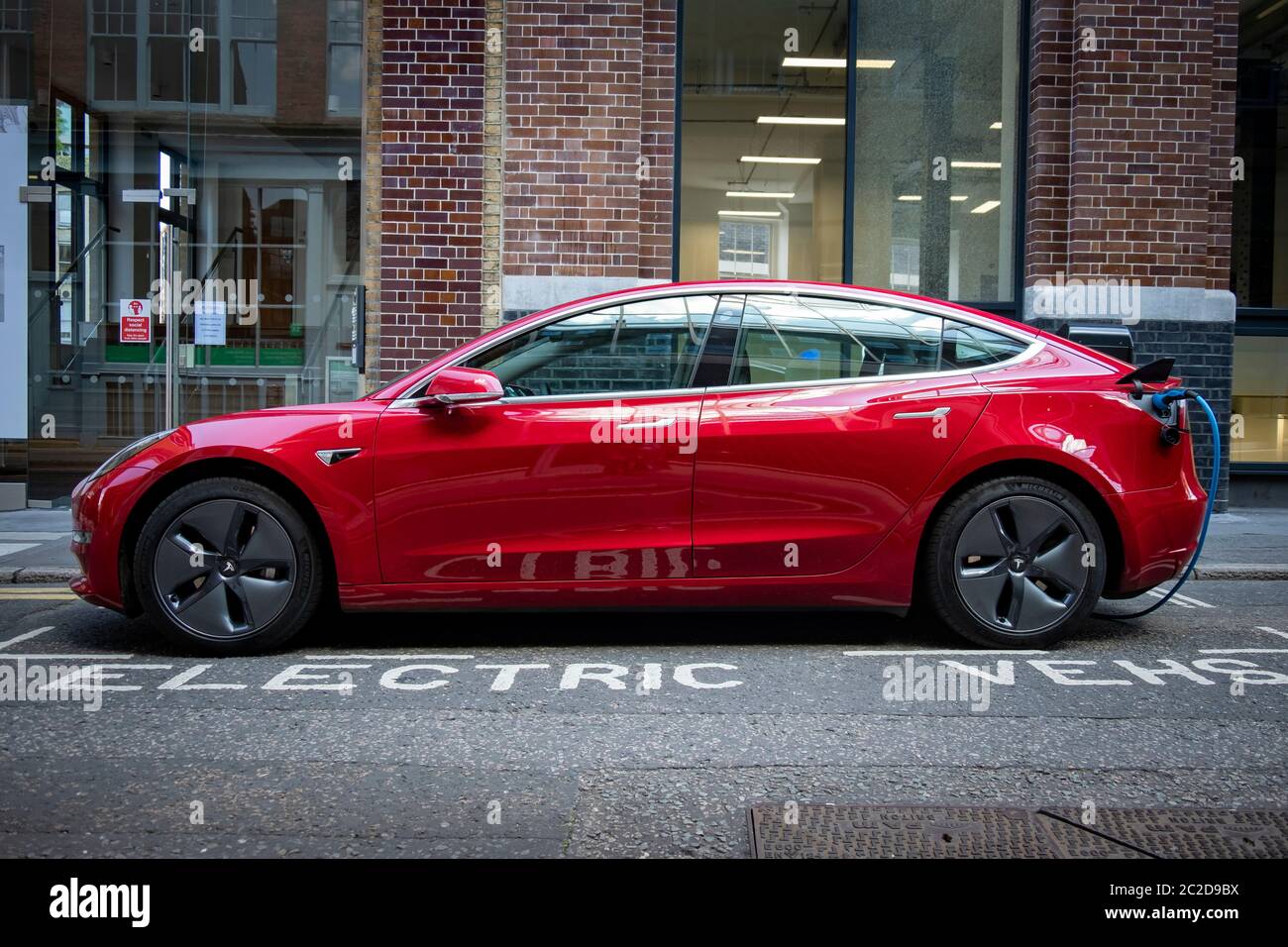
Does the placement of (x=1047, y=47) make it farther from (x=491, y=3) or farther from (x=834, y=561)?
(x=834, y=561)

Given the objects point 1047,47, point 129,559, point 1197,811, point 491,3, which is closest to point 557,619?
point 129,559

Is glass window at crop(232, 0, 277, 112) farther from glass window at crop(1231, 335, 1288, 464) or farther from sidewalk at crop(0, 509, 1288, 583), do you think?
glass window at crop(1231, 335, 1288, 464)

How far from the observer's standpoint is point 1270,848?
116 inches

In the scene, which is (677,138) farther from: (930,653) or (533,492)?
(930,653)

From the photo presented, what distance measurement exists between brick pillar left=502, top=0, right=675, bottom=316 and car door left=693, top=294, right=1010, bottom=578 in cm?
568

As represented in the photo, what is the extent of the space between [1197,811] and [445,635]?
3.42 m

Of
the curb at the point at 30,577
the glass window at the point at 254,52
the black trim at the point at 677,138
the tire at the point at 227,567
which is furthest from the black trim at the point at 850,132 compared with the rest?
the tire at the point at 227,567

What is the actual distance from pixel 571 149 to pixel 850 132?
2738 mm

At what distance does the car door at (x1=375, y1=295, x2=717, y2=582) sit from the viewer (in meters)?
5.07

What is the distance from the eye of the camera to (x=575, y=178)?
10758 millimetres

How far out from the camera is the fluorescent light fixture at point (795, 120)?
11.4 m

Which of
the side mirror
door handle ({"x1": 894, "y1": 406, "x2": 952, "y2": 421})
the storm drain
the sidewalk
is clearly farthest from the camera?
the sidewalk

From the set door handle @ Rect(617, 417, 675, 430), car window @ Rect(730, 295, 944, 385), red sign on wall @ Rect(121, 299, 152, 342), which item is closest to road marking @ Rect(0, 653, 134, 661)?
door handle @ Rect(617, 417, 675, 430)
